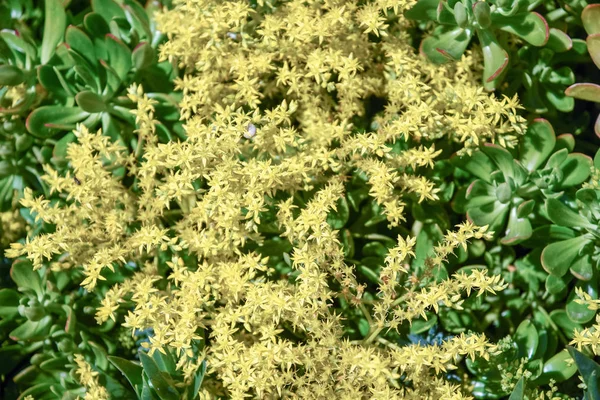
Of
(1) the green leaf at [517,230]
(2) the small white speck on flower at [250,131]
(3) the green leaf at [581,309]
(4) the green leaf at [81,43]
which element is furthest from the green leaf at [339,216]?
(4) the green leaf at [81,43]

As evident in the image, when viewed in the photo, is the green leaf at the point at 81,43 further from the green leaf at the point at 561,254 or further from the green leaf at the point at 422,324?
the green leaf at the point at 561,254

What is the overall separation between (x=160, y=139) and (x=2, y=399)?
0.94m

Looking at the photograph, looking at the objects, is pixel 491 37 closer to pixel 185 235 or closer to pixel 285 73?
pixel 285 73

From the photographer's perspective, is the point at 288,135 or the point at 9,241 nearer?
the point at 288,135

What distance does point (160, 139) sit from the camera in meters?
1.97

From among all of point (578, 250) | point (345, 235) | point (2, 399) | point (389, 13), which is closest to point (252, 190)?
point (345, 235)

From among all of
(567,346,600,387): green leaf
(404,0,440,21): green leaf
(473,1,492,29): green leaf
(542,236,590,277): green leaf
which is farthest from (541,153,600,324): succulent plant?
(404,0,440,21): green leaf

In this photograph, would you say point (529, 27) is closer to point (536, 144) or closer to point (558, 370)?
point (536, 144)

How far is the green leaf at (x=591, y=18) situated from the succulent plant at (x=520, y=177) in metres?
0.27

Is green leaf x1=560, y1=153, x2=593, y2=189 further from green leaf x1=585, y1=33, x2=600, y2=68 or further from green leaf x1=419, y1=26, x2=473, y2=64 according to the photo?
green leaf x1=419, y1=26, x2=473, y2=64

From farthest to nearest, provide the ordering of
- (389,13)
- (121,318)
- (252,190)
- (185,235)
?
(121,318)
(389,13)
(185,235)
(252,190)

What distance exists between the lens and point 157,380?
62.2 inches

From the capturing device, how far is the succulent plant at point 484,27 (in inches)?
68.2

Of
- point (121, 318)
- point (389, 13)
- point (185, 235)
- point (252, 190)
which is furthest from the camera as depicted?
point (121, 318)
